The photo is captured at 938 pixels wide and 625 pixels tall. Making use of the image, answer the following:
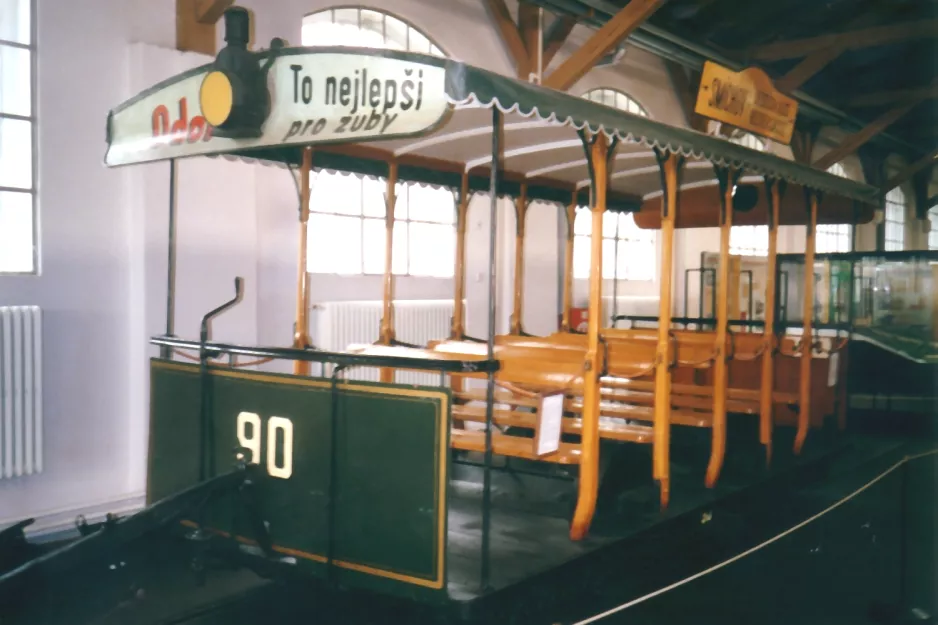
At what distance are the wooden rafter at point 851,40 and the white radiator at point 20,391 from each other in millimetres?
8424

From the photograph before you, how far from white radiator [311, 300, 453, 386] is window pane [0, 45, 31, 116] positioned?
2.57 m

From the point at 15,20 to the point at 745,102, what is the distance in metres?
4.41

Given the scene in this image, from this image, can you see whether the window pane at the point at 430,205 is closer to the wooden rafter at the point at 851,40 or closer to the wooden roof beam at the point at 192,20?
the wooden roof beam at the point at 192,20

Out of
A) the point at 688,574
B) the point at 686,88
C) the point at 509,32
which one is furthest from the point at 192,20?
the point at 686,88

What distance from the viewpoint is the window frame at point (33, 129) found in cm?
482

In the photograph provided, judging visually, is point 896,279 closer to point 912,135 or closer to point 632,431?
point 632,431

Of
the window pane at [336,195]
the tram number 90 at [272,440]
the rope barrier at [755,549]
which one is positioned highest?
the window pane at [336,195]

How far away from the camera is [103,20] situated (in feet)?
16.7

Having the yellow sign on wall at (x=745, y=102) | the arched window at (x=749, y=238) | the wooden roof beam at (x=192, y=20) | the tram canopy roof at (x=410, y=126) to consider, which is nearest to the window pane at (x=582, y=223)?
the arched window at (x=749, y=238)

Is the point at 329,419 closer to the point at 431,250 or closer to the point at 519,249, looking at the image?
the point at 519,249

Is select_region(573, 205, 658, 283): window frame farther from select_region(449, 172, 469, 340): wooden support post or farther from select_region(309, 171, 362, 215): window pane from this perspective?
select_region(449, 172, 469, 340): wooden support post

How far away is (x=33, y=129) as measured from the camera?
488 centimetres

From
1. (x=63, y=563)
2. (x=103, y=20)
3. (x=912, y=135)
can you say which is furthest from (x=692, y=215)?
(x=912, y=135)

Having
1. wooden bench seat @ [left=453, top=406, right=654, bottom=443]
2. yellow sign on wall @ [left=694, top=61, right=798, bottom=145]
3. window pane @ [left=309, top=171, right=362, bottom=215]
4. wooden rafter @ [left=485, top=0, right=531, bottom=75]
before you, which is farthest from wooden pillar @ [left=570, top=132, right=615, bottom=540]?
wooden rafter @ [left=485, top=0, right=531, bottom=75]
